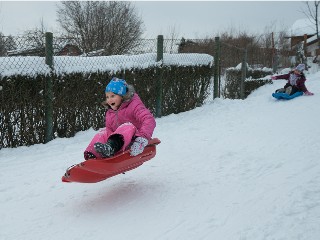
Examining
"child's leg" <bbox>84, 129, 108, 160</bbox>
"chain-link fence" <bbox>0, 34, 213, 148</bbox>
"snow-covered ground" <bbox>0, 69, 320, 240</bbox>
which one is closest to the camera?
"snow-covered ground" <bbox>0, 69, 320, 240</bbox>

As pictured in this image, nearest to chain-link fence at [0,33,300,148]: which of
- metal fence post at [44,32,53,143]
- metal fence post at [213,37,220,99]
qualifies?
metal fence post at [44,32,53,143]

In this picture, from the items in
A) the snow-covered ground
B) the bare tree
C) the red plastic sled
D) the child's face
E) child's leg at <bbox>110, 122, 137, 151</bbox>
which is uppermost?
the bare tree

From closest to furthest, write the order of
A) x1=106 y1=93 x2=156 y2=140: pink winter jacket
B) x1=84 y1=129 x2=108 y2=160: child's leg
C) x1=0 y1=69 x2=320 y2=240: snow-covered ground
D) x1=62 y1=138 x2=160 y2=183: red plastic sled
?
1. x1=0 y1=69 x2=320 y2=240: snow-covered ground
2. x1=62 y1=138 x2=160 y2=183: red plastic sled
3. x1=84 y1=129 x2=108 y2=160: child's leg
4. x1=106 y1=93 x2=156 y2=140: pink winter jacket

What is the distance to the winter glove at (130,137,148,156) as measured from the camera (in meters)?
3.72

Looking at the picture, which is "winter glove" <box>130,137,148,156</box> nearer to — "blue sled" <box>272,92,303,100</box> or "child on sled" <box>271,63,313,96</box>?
"blue sled" <box>272,92,303,100</box>

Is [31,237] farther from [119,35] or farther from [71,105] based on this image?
[119,35]

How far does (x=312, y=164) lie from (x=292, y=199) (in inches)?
48.1

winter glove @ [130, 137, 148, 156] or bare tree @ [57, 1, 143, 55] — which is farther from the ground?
→ bare tree @ [57, 1, 143, 55]

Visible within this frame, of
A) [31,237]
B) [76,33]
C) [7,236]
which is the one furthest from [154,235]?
[76,33]

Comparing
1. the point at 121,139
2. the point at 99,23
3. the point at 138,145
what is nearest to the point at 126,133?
the point at 121,139

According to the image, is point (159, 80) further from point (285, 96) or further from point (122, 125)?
point (122, 125)

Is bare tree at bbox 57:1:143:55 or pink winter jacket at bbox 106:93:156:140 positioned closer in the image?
pink winter jacket at bbox 106:93:156:140

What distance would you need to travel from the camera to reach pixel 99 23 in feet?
83.8

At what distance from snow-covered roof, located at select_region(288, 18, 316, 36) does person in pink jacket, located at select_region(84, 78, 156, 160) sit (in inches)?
2304
